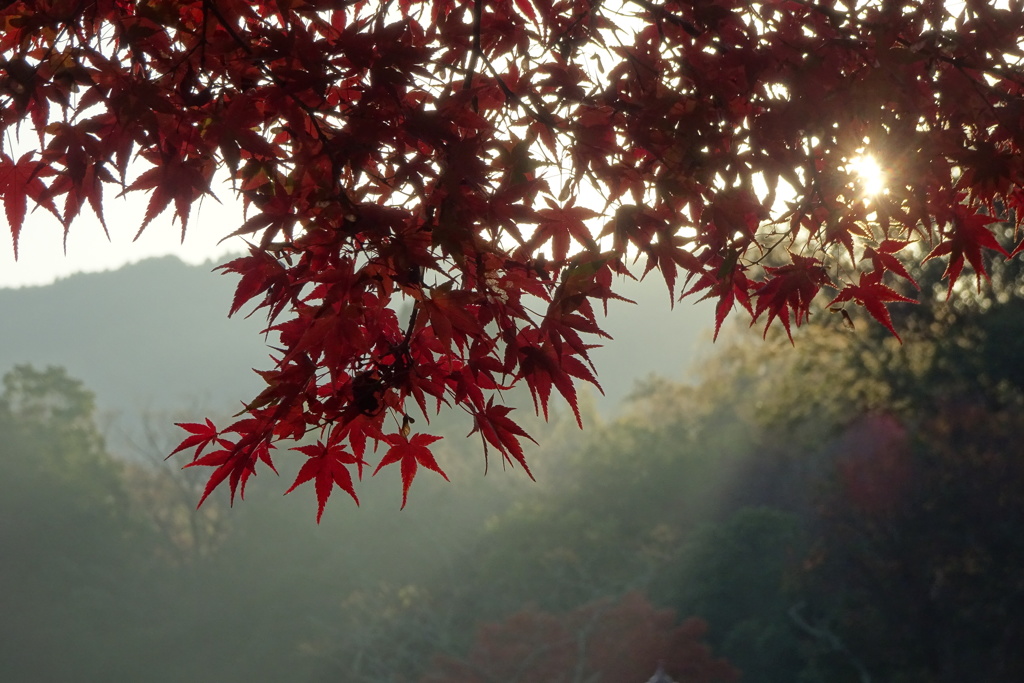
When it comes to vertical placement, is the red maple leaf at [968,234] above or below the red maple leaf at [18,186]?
below

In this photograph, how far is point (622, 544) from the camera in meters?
14.7

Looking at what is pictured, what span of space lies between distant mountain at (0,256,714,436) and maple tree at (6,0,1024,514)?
5385 centimetres

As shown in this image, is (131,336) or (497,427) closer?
(497,427)

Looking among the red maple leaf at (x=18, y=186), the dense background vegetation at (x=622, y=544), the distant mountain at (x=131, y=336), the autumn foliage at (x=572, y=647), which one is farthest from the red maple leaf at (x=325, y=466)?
the distant mountain at (x=131, y=336)

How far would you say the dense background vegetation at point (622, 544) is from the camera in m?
8.99

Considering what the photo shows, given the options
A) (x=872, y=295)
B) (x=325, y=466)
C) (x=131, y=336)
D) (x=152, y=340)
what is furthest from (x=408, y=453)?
(x=131, y=336)

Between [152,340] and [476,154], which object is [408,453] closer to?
[476,154]

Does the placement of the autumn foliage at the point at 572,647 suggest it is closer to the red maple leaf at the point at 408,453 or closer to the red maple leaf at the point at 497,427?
the red maple leaf at the point at 408,453

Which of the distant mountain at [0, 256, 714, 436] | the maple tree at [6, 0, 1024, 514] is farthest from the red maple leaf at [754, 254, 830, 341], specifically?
the distant mountain at [0, 256, 714, 436]

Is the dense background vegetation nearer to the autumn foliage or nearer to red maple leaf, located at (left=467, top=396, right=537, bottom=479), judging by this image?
the autumn foliage

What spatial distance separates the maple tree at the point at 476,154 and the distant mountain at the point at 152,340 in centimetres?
5385

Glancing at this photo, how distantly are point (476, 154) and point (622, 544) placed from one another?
13.9 m

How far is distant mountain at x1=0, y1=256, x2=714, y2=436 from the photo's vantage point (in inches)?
2285

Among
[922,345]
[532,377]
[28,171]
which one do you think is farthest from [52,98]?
[922,345]
